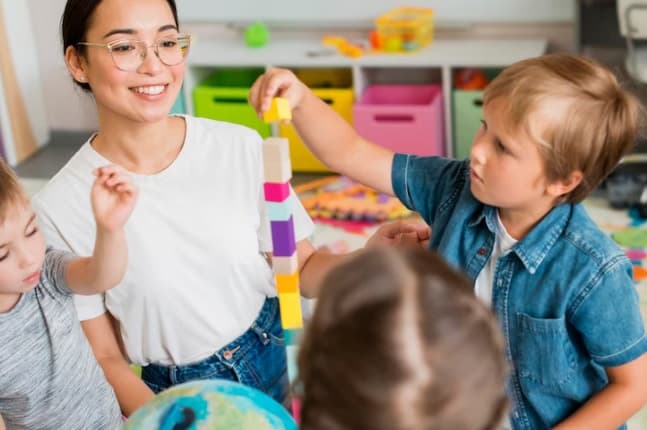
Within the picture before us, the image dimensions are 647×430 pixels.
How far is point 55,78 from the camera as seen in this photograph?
182 inches

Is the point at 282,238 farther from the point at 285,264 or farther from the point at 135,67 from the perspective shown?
the point at 135,67

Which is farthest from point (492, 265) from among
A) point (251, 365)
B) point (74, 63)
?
point (74, 63)

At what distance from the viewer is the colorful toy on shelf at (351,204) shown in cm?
365

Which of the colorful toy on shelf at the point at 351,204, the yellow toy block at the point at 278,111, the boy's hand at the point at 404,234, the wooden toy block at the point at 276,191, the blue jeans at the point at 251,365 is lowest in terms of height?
the colorful toy on shelf at the point at 351,204

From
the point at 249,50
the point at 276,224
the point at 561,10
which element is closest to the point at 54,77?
the point at 249,50

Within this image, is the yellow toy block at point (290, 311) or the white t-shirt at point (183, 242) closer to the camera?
the yellow toy block at point (290, 311)

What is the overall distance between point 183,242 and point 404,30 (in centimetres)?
255

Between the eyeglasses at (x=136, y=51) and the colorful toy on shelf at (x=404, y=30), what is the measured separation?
2.43 meters

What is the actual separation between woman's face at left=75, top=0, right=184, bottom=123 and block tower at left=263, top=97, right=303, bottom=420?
1.36ft

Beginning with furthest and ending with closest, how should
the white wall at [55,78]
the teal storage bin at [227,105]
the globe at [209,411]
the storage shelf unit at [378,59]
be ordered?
the white wall at [55,78] → the teal storage bin at [227,105] → the storage shelf unit at [378,59] → the globe at [209,411]

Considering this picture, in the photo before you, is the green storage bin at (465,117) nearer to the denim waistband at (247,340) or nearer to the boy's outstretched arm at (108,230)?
the denim waistband at (247,340)

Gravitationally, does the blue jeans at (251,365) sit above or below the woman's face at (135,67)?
below

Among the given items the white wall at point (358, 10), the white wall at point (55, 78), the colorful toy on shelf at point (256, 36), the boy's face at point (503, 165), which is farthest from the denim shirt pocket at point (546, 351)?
the white wall at point (55, 78)

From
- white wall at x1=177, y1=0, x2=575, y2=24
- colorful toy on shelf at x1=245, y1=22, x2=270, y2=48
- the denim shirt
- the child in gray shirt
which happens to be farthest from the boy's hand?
colorful toy on shelf at x1=245, y1=22, x2=270, y2=48
